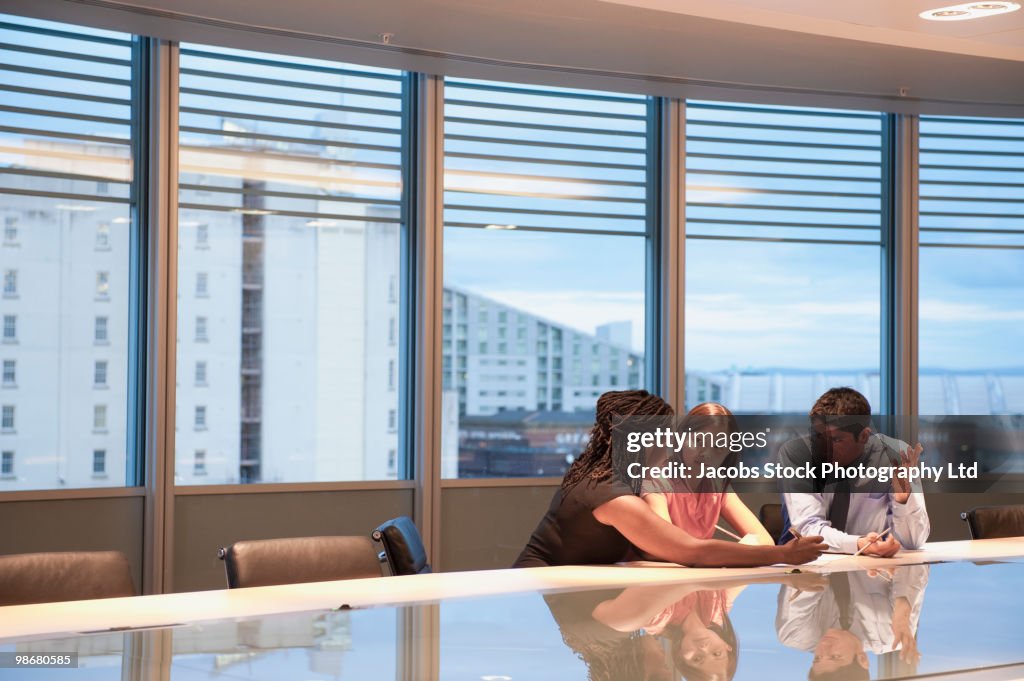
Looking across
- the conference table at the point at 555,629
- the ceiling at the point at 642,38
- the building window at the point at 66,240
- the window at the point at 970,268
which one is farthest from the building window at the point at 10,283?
the window at the point at 970,268

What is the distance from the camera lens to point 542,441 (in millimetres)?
6262

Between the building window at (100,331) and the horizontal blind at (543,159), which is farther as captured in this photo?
the horizontal blind at (543,159)

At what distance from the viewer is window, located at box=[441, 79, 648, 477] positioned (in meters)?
6.12

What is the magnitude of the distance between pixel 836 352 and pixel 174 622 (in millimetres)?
5348

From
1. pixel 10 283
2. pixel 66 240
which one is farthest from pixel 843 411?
pixel 10 283

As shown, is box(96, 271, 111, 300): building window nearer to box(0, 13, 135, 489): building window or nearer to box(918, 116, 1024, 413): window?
box(0, 13, 135, 489): building window

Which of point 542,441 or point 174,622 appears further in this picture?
point 542,441

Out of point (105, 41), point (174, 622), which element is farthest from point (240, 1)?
point (174, 622)

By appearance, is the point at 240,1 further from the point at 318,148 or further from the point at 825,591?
the point at 825,591

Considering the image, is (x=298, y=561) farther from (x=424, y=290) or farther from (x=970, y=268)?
(x=970, y=268)

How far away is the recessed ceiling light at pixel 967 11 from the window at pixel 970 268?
1.73 meters

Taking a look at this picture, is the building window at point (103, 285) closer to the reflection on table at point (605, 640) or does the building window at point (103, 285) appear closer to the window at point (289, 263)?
the window at point (289, 263)

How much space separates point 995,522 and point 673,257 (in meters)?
2.61

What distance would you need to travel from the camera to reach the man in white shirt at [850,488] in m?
3.72
